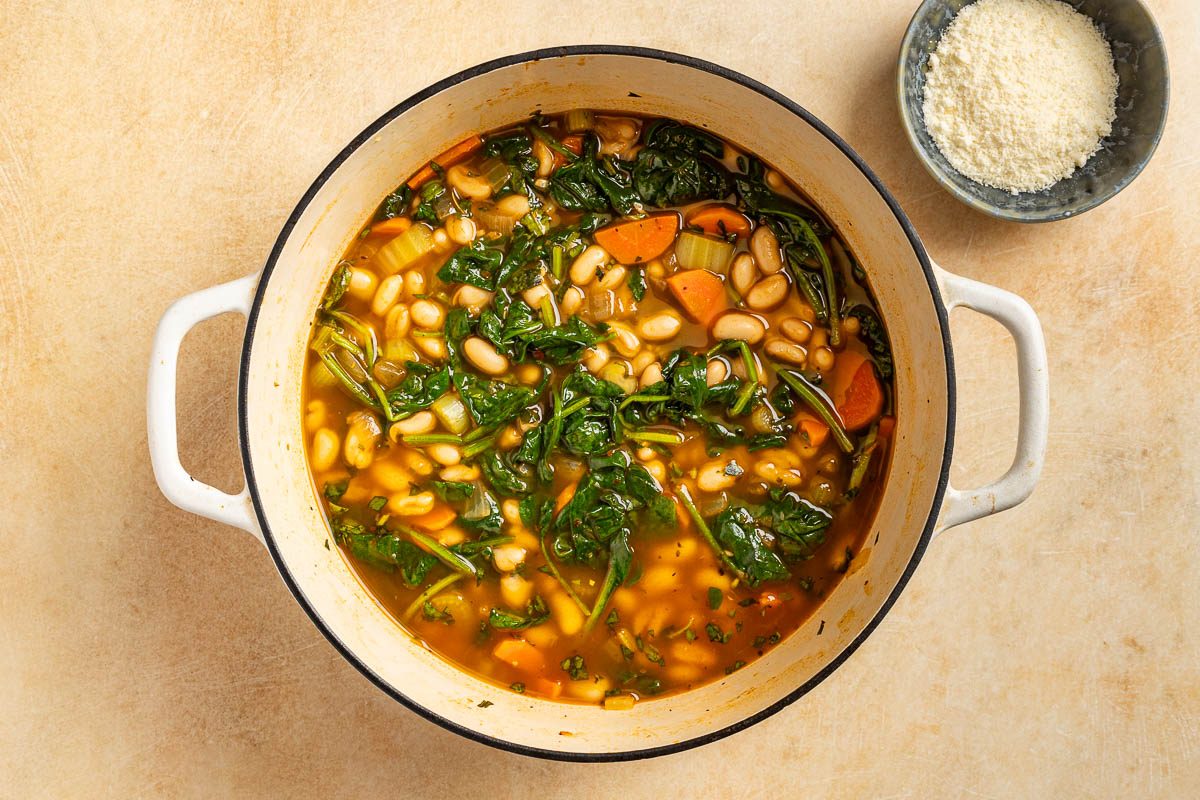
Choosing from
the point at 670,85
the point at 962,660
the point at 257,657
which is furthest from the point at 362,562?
the point at 962,660

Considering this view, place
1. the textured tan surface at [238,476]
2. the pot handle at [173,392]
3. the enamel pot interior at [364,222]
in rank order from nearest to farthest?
the pot handle at [173,392], the enamel pot interior at [364,222], the textured tan surface at [238,476]

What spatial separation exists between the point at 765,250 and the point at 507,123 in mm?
760

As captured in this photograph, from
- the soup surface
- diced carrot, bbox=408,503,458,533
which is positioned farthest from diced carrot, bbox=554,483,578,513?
diced carrot, bbox=408,503,458,533

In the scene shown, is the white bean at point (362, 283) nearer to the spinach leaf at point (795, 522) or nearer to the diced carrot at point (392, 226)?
the diced carrot at point (392, 226)

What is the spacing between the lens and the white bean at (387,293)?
2426 millimetres

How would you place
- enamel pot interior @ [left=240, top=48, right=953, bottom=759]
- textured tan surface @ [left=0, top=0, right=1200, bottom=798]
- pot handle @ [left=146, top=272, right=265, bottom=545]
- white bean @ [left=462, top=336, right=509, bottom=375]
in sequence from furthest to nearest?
textured tan surface @ [left=0, top=0, right=1200, bottom=798], white bean @ [left=462, top=336, right=509, bottom=375], enamel pot interior @ [left=240, top=48, right=953, bottom=759], pot handle @ [left=146, top=272, right=265, bottom=545]

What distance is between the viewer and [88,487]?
263 cm

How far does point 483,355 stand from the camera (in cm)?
241

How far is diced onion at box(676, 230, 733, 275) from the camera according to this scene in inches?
96.3

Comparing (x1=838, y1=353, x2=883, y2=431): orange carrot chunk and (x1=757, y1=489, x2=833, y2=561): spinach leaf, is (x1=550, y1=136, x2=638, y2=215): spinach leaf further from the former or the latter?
(x1=757, y1=489, x2=833, y2=561): spinach leaf

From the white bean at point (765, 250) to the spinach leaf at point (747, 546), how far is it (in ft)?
2.10

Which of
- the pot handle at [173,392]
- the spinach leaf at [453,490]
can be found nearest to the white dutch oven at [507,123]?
the pot handle at [173,392]

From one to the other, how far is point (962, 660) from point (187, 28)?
2.81 m

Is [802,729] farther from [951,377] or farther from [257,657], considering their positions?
[257,657]
